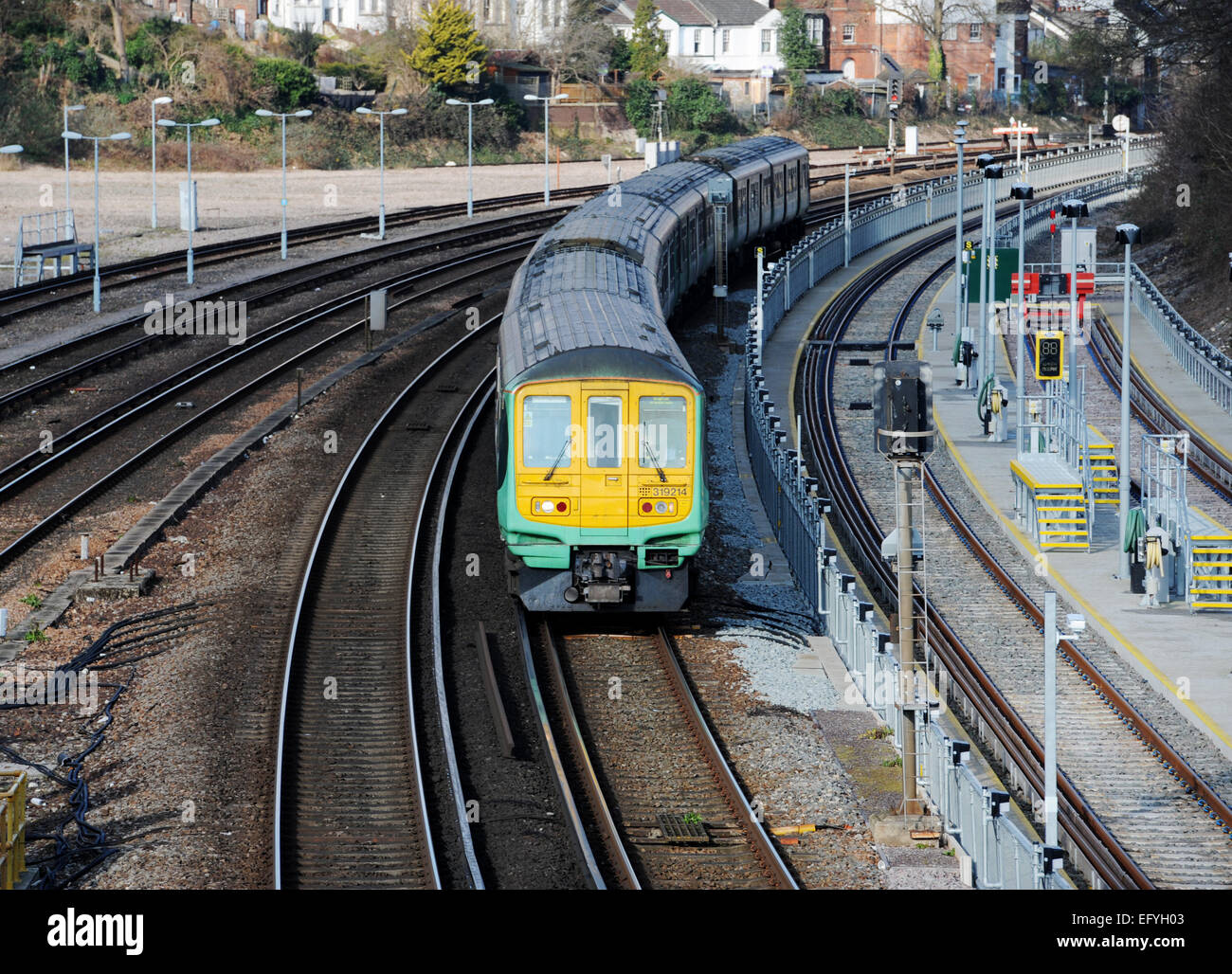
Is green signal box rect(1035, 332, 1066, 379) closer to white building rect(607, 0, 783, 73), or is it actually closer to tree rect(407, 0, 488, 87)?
tree rect(407, 0, 488, 87)

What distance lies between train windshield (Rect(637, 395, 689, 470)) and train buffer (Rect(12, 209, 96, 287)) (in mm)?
31504

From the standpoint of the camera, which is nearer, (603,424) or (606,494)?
(606,494)

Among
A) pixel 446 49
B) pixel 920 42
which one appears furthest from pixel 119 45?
pixel 920 42

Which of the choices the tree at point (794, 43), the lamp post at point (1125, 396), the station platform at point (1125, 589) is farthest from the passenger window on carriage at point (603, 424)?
the tree at point (794, 43)

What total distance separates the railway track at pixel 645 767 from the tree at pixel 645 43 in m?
76.5

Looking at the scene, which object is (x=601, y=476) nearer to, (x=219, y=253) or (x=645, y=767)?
(x=645, y=767)

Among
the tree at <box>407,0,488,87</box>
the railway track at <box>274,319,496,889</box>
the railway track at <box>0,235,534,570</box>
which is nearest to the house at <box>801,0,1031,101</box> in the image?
the tree at <box>407,0,488,87</box>

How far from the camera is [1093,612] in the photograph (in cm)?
2241

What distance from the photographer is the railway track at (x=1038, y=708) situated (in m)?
15.5

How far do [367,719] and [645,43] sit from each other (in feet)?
265

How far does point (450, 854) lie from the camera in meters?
13.8

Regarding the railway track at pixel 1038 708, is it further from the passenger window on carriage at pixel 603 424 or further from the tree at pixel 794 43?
the tree at pixel 794 43

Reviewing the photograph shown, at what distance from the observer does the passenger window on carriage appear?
19016mm

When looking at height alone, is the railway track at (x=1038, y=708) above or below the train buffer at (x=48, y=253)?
below
